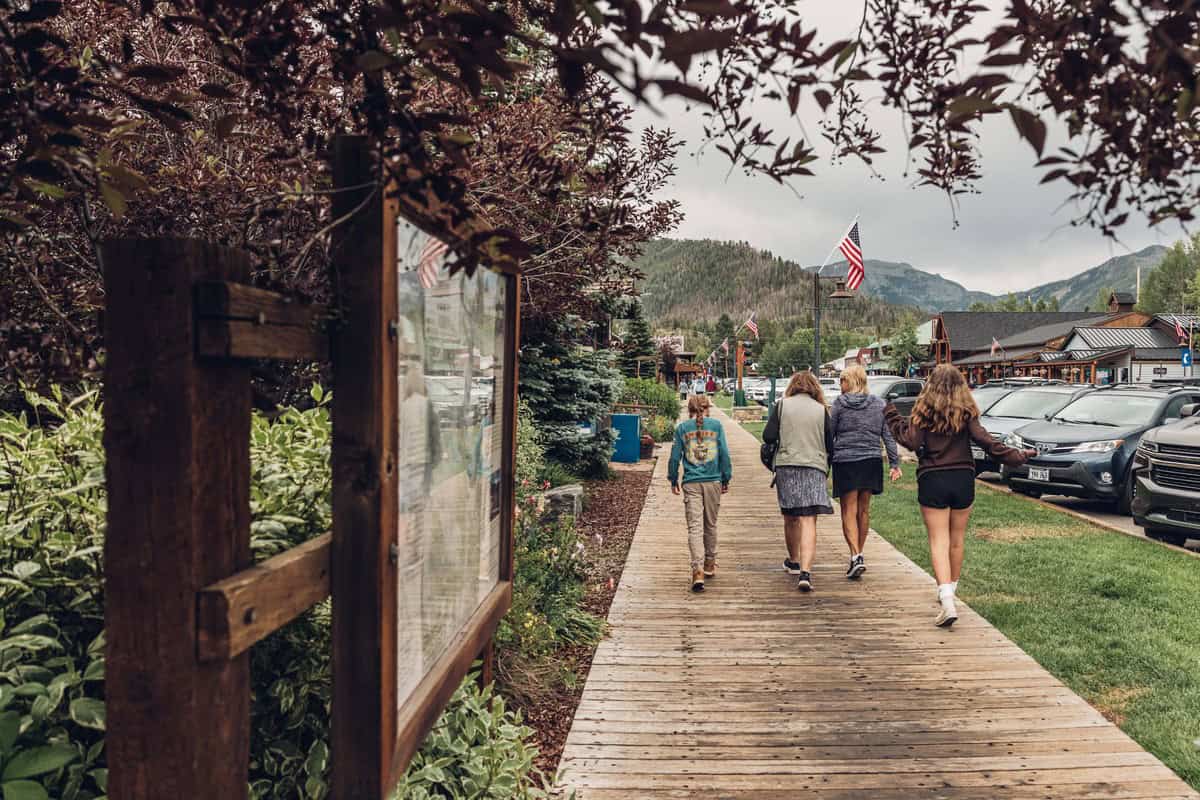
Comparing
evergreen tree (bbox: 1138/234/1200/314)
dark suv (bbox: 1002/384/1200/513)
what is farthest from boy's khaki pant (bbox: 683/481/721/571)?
evergreen tree (bbox: 1138/234/1200/314)

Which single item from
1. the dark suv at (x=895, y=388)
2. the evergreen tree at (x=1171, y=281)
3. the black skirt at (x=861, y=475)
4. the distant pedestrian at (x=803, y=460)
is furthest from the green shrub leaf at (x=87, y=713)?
the evergreen tree at (x=1171, y=281)

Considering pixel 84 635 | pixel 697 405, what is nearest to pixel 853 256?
pixel 697 405

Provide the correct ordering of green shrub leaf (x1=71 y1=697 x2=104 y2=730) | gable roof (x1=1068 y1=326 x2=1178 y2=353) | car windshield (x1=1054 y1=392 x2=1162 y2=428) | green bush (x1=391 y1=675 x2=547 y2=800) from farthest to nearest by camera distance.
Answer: gable roof (x1=1068 y1=326 x2=1178 y2=353) < car windshield (x1=1054 y1=392 x2=1162 y2=428) < green bush (x1=391 y1=675 x2=547 y2=800) < green shrub leaf (x1=71 y1=697 x2=104 y2=730)

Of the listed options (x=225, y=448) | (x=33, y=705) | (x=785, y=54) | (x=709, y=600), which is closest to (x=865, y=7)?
(x=785, y=54)

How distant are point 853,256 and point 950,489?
46.6ft

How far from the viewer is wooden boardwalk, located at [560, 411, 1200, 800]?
3.79 metres

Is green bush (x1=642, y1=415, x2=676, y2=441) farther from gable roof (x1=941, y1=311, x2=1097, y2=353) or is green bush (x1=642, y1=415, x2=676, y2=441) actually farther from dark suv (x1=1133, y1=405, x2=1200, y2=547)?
gable roof (x1=941, y1=311, x2=1097, y2=353)

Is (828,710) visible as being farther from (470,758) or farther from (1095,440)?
(1095,440)

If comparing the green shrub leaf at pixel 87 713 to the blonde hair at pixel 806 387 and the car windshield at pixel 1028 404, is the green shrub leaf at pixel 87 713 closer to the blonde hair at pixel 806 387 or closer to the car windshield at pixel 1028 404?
the blonde hair at pixel 806 387

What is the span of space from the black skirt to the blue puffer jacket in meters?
0.05

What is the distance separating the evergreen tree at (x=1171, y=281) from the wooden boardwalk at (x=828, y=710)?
114m

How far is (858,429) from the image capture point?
7273 millimetres

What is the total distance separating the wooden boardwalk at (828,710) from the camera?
3.79m

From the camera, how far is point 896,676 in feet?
16.7
